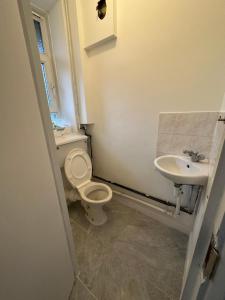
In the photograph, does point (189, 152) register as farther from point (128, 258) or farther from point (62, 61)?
point (62, 61)

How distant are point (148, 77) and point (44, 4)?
5.14 ft

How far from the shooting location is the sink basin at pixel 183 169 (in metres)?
1.03

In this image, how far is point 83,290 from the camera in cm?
106

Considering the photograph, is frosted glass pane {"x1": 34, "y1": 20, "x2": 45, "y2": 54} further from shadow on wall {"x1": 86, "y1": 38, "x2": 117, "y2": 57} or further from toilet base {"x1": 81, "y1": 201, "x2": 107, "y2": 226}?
toilet base {"x1": 81, "y1": 201, "x2": 107, "y2": 226}

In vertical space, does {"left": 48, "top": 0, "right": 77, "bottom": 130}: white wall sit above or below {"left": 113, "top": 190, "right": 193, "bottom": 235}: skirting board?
above

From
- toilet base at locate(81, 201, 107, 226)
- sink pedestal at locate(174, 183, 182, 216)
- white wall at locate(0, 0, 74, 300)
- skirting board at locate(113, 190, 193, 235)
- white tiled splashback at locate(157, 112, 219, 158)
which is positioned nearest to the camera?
white wall at locate(0, 0, 74, 300)

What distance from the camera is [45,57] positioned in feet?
6.21

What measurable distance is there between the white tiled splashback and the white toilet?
85cm

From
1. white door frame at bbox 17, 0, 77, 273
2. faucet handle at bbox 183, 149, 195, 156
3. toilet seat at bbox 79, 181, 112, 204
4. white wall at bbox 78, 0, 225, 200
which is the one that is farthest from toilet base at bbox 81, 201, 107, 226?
faucet handle at bbox 183, 149, 195, 156

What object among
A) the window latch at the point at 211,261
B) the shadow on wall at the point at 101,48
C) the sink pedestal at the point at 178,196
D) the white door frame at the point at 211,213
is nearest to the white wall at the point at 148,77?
the shadow on wall at the point at 101,48

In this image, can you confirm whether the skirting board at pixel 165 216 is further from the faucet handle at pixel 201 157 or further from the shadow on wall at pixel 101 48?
the shadow on wall at pixel 101 48

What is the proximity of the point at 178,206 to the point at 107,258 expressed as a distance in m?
0.85

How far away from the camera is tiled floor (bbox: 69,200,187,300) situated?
1.06 m

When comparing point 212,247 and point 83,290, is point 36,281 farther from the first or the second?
point 212,247
